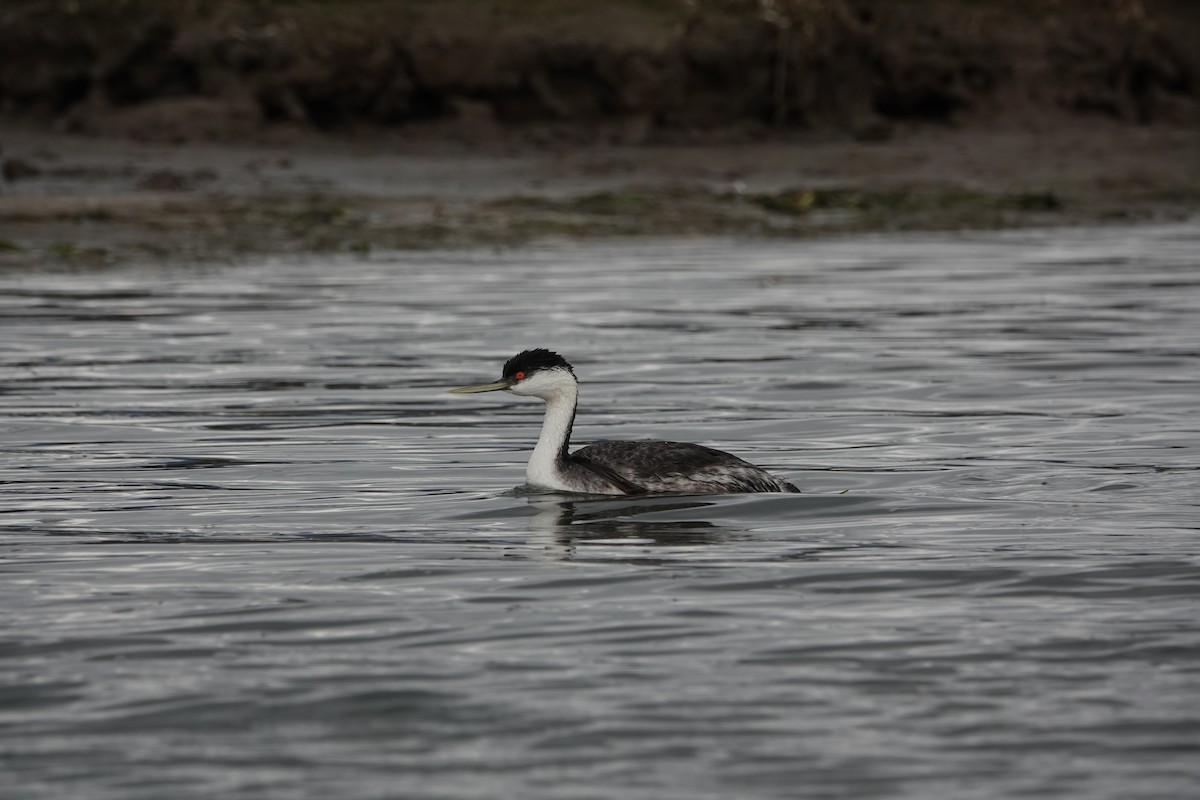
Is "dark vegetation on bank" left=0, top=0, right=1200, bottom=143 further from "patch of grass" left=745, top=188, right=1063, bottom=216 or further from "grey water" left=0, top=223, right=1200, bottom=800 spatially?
"grey water" left=0, top=223, right=1200, bottom=800

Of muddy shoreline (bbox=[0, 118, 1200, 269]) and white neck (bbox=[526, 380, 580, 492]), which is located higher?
muddy shoreline (bbox=[0, 118, 1200, 269])

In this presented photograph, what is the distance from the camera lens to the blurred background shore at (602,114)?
2703 centimetres

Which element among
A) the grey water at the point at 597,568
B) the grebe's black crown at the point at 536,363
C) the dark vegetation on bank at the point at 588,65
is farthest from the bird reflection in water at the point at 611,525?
the dark vegetation on bank at the point at 588,65

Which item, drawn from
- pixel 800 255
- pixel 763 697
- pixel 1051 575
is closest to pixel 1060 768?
pixel 763 697

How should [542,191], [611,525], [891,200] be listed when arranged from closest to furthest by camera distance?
[611,525], [542,191], [891,200]

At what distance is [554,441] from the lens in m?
10.8

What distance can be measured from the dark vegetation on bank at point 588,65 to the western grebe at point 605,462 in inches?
729

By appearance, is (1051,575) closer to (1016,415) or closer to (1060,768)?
(1060,768)

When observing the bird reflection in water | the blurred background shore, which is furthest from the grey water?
the blurred background shore

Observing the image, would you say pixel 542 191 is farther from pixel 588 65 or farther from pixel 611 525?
pixel 611 525

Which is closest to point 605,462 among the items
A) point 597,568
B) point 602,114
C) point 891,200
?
point 597,568

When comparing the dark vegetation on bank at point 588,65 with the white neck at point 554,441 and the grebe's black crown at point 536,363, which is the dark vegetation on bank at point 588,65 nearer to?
the grebe's black crown at point 536,363

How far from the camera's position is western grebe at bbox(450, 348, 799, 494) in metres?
10.6

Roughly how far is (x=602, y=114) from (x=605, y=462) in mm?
20615
